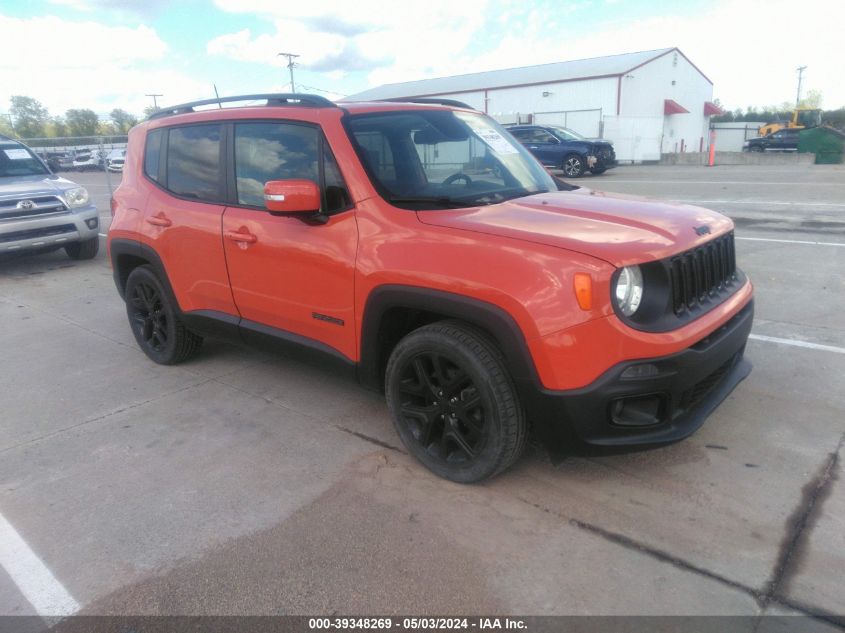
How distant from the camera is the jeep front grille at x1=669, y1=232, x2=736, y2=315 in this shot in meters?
2.79

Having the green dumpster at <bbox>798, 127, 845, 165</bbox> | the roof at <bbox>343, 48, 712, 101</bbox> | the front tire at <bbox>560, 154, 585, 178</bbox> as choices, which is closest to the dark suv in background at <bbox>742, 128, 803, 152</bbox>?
the green dumpster at <bbox>798, 127, 845, 165</bbox>

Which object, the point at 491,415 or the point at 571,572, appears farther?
the point at 491,415

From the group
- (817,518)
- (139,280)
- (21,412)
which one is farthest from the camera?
(139,280)

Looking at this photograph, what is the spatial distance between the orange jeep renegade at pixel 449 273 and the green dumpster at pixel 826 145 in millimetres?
26354

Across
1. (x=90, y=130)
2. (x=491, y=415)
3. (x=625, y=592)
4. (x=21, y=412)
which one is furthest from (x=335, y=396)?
(x=90, y=130)

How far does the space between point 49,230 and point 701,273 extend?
850 centimetres

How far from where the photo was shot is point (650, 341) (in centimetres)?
260

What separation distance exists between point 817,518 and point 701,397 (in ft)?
2.23

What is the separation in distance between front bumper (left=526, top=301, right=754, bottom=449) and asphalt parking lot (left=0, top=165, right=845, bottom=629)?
39cm

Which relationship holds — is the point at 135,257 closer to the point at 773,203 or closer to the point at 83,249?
the point at 83,249

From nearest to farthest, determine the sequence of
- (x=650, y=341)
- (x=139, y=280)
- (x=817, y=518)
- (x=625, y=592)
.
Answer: (x=625, y=592) < (x=650, y=341) < (x=817, y=518) < (x=139, y=280)

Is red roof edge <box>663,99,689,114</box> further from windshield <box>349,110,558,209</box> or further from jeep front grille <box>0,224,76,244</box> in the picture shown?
windshield <box>349,110,558,209</box>

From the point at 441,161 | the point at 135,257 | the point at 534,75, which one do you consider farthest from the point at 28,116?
the point at 441,161

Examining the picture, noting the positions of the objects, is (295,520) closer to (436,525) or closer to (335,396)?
(436,525)
